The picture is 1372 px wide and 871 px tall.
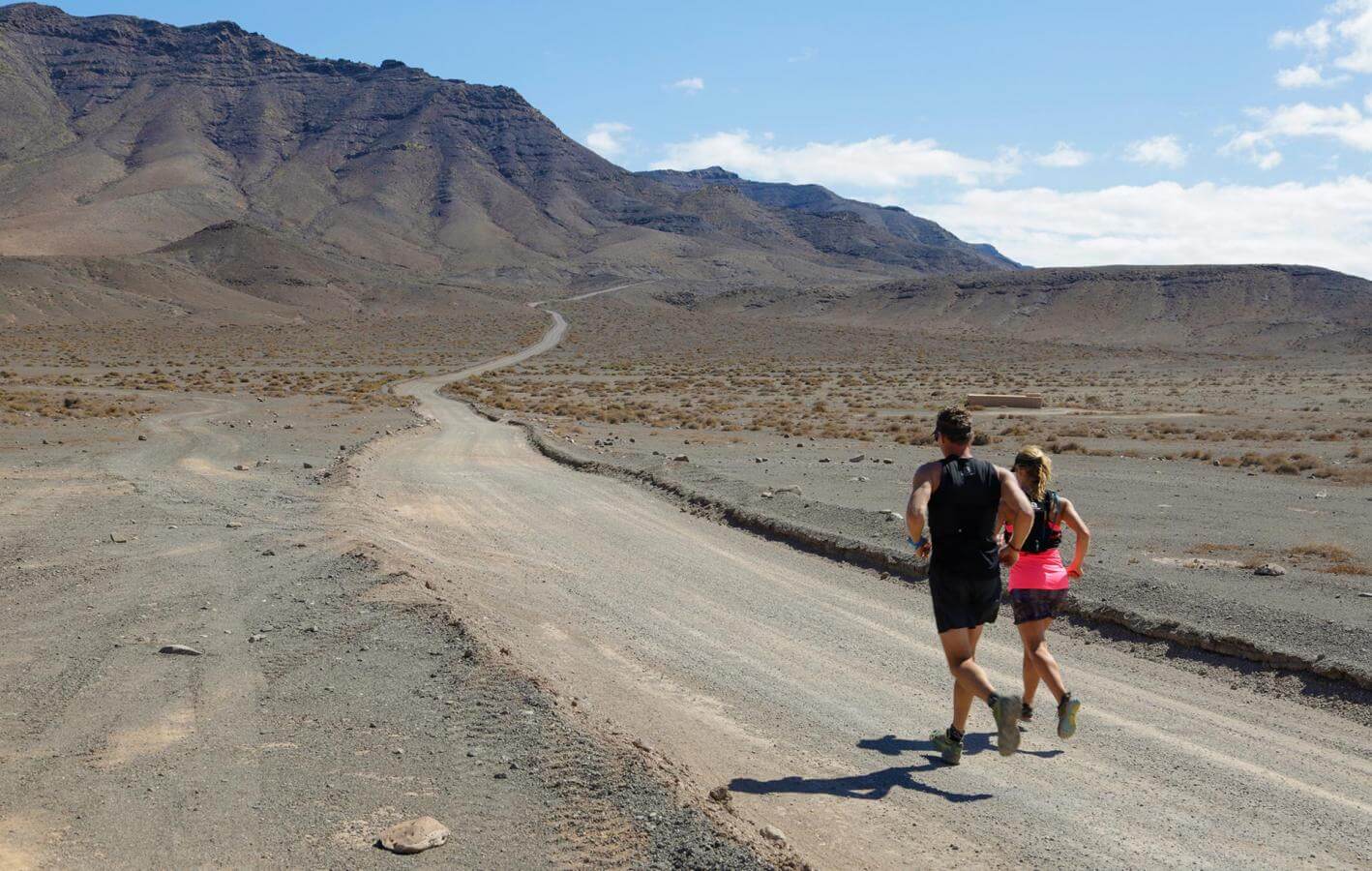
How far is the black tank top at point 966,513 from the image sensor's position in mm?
5938

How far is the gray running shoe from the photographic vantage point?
589 cm

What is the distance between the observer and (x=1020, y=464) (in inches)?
262

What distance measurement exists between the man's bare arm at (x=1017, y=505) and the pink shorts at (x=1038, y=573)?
2.20 ft

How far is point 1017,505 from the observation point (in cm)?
597

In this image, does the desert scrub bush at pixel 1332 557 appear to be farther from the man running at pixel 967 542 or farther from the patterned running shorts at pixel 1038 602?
the man running at pixel 967 542

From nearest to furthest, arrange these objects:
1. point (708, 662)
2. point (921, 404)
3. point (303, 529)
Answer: point (708, 662) → point (303, 529) → point (921, 404)

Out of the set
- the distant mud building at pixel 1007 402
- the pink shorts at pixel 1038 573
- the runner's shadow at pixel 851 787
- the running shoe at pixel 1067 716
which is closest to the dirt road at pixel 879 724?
the runner's shadow at pixel 851 787

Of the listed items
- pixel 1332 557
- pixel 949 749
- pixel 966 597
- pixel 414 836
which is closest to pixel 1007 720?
pixel 949 749

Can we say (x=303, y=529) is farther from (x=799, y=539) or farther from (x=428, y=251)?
(x=428, y=251)

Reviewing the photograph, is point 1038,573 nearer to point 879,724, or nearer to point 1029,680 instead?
point 1029,680

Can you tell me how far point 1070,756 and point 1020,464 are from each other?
1.89m

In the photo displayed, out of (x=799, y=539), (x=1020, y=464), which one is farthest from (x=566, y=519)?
(x=1020, y=464)

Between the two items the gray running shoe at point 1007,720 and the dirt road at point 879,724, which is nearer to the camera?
the dirt road at point 879,724

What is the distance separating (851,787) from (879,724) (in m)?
1.26
